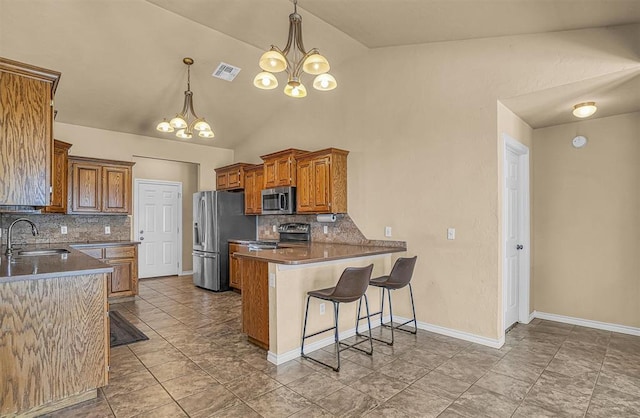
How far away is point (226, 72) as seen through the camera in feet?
16.3

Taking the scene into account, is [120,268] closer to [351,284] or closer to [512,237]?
[351,284]

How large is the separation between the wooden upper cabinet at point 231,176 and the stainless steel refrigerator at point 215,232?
25 cm

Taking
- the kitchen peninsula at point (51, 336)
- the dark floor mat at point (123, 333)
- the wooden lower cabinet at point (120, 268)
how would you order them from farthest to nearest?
1. the wooden lower cabinet at point (120, 268)
2. the dark floor mat at point (123, 333)
3. the kitchen peninsula at point (51, 336)

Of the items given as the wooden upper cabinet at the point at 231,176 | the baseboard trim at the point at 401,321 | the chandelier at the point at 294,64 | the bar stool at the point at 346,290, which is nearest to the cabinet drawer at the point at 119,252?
the wooden upper cabinet at the point at 231,176

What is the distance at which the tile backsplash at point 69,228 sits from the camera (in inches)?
193

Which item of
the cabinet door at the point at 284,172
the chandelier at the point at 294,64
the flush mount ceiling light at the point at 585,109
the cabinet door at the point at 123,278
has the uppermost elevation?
the chandelier at the point at 294,64

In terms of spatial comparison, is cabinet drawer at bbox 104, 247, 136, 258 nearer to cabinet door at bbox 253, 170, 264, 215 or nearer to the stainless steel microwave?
cabinet door at bbox 253, 170, 264, 215

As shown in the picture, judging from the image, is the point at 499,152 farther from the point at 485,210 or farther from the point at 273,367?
the point at 273,367

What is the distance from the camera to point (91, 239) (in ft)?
18.4

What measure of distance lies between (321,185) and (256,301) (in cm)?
199

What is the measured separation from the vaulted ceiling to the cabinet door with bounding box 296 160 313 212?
1226 millimetres

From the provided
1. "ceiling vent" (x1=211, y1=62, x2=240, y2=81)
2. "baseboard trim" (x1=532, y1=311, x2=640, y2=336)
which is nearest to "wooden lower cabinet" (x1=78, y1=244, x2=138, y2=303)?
"ceiling vent" (x1=211, y1=62, x2=240, y2=81)

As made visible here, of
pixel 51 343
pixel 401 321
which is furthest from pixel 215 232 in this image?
pixel 51 343

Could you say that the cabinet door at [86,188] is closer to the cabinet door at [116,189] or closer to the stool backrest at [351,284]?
the cabinet door at [116,189]
